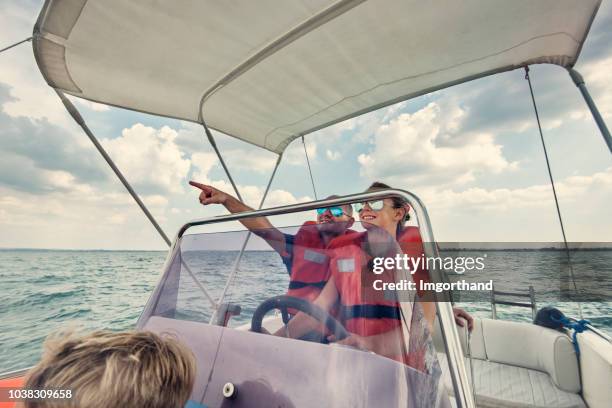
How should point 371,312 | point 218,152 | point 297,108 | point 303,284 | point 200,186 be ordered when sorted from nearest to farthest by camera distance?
point 371,312
point 303,284
point 200,186
point 297,108
point 218,152

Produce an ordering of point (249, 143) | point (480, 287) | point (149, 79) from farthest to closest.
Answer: point (249, 143)
point (149, 79)
point (480, 287)

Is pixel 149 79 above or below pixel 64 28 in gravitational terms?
above

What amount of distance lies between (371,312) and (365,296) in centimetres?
5

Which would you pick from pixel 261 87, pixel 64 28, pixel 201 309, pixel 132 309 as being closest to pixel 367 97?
pixel 261 87

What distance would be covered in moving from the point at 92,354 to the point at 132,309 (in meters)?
11.6

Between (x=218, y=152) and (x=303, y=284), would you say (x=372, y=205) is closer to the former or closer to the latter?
(x=303, y=284)

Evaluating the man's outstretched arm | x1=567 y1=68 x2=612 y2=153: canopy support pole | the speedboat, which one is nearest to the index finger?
the man's outstretched arm

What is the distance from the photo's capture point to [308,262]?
126 cm

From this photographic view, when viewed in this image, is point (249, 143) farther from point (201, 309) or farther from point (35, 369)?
point (35, 369)

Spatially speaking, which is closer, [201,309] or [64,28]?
[201,309]

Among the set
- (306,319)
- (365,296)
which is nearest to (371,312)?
(365,296)

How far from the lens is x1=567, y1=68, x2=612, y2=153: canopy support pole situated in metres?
2.17

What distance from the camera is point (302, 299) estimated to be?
105 cm

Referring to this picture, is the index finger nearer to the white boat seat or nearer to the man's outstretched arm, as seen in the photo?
the man's outstretched arm
